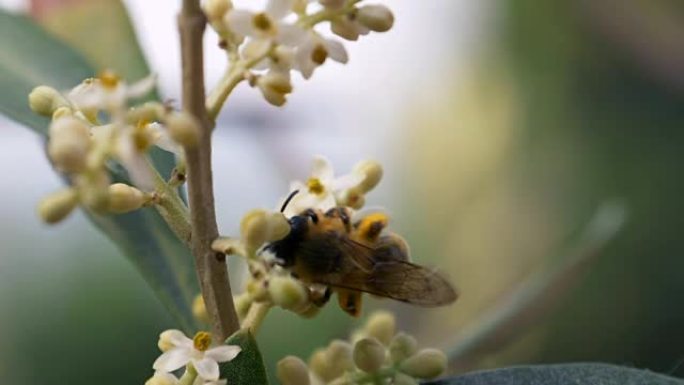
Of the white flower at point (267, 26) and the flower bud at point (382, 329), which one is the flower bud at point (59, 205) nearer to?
the white flower at point (267, 26)

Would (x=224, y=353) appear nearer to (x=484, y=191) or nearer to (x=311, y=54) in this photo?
(x=311, y=54)

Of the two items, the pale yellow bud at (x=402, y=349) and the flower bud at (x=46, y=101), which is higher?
the flower bud at (x=46, y=101)

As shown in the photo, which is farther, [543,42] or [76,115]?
[543,42]

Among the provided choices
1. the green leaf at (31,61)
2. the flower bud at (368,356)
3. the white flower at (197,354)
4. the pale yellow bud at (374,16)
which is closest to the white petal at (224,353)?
the white flower at (197,354)

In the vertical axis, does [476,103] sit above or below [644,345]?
above

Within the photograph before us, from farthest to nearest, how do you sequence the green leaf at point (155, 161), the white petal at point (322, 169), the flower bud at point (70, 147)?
the green leaf at point (155, 161), the white petal at point (322, 169), the flower bud at point (70, 147)

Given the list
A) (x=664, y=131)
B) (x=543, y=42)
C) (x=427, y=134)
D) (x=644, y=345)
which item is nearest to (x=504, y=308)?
(x=644, y=345)

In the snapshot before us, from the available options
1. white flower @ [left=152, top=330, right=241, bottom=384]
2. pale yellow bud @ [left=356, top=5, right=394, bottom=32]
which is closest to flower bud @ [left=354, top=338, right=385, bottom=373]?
white flower @ [left=152, top=330, right=241, bottom=384]

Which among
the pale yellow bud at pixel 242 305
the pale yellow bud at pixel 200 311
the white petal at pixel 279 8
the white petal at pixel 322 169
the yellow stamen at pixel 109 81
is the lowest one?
the pale yellow bud at pixel 200 311

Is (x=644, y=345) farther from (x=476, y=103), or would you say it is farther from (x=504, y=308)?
(x=476, y=103)
